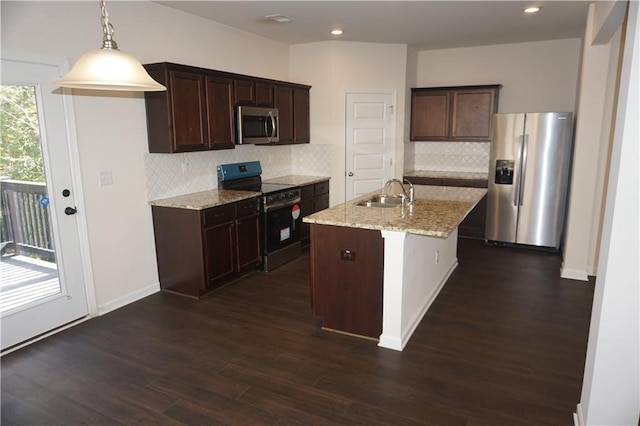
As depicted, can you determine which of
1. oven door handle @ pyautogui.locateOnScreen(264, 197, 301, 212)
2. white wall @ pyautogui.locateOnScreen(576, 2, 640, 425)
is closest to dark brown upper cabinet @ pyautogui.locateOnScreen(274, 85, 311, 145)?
oven door handle @ pyautogui.locateOnScreen(264, 197, 301, 212)

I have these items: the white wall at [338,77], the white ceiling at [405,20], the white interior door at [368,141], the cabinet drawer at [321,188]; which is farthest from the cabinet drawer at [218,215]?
the white interior door at [368,141]

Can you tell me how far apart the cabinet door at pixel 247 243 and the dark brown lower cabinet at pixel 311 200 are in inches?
34.3

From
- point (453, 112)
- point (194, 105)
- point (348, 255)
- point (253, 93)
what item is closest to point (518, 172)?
point (453, 112)

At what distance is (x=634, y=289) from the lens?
1.88m

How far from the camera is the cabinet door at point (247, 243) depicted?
430cm

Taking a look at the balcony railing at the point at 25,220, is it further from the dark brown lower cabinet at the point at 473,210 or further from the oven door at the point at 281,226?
the dark brown lower cabinet at the point at 473,210

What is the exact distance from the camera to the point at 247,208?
4371 millimetres

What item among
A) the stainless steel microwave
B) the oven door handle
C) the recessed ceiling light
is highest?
the recessed ceiling light

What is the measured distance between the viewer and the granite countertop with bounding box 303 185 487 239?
278 cm

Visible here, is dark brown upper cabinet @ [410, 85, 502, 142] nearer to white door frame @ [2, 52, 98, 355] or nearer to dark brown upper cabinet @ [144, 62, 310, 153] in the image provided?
dark brown upper cabinet @ [144, 62, 310, 153]

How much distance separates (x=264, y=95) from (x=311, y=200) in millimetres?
1448

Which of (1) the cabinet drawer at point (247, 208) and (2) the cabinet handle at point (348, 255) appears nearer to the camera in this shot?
(2) the cabinet handle at point (348, 255)

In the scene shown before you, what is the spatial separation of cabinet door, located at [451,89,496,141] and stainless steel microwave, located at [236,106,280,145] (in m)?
2.66

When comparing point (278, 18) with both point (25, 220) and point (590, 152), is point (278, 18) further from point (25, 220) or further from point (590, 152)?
point (590, 152)
